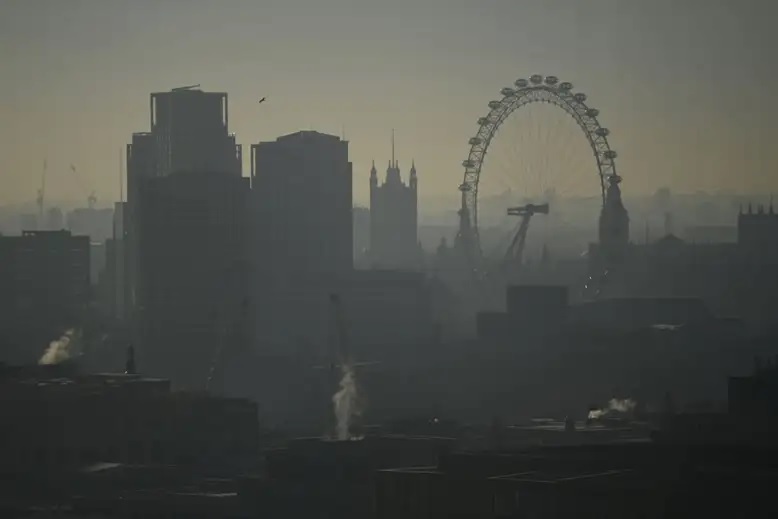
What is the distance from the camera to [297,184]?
181125 millimetres

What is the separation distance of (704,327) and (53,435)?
5737 centimetres

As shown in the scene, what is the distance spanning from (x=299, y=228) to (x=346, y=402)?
63580 millimetres

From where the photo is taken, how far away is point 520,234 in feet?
502

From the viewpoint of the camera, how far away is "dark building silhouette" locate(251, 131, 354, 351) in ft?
542

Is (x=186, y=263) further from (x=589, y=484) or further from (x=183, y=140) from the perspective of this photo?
(x=589, y=484)

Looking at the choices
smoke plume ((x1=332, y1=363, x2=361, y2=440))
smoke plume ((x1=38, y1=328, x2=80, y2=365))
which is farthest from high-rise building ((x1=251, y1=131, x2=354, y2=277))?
smoke plume ((x1=332, y1=363, x2=361, y2=440))

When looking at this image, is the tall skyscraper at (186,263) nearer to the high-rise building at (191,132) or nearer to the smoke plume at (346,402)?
the high-rise building at (191,132)

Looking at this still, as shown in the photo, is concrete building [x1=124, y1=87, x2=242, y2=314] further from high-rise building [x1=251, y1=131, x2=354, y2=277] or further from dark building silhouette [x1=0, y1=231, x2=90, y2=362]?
dark building silhouette [x1=0, y1=231, x2=90, y2=362]

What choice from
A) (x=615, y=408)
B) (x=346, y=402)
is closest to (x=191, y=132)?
(x=346, y=402)

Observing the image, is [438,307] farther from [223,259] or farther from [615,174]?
[615,174]

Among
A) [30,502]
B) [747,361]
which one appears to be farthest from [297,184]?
[30,502]

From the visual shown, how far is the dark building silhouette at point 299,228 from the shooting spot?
16512cm

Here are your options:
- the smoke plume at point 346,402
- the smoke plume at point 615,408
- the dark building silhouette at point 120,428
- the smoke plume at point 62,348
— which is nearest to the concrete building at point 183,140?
the smoke plume at point 62,348

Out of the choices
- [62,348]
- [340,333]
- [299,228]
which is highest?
[299,228]
